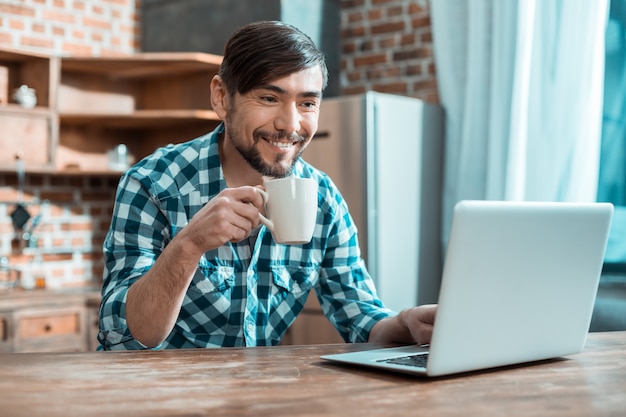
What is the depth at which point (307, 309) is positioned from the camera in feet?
11.8

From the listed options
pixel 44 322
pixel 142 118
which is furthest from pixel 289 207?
pixel 142 118

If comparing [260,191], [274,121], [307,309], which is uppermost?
[274,121]

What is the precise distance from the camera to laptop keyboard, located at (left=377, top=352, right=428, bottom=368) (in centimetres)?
118

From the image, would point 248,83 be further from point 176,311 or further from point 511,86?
point 511,86

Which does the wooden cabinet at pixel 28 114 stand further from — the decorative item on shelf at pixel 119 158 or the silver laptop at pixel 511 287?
the silver laptop at pixel 511 287

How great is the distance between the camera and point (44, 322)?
347 centimetres

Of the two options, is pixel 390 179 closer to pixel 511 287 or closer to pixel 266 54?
pixel 266 54

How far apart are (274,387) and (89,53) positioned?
3627 mm

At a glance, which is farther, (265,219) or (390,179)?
(390,179)

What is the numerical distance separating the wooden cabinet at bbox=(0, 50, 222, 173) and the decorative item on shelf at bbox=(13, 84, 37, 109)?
46mm

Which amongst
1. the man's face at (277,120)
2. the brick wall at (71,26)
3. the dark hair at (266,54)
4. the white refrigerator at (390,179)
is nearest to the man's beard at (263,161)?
the man's face at (277,120)

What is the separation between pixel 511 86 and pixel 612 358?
7.62 ft

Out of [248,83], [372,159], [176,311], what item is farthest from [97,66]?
[176,311]

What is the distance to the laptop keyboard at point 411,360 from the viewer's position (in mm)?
1183
